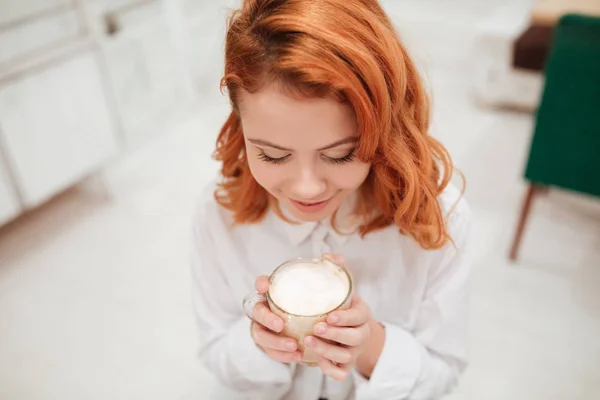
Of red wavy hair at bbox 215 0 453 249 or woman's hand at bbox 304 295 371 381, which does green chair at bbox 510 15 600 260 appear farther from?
woman's hand at bbox 304 295 371 381

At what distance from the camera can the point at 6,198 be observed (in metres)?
2.10

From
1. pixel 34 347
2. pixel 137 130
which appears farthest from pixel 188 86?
pixel 34 347

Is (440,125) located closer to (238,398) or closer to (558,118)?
(558,118)

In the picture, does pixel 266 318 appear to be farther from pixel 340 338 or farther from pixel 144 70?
pixel 144 70

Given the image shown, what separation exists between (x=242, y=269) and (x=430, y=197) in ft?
1.29

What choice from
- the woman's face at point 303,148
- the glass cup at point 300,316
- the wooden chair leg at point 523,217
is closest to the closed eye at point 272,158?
the woman's face at point 303,148

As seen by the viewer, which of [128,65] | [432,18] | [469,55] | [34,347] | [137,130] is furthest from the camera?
[432,18]

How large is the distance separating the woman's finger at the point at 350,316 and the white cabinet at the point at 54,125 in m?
1.77

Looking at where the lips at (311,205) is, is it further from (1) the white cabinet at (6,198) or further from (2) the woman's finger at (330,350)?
(1) the white cabinet at (6,198)

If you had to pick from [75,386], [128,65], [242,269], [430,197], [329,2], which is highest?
[329,2]

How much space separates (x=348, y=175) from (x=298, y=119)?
12 centimetres

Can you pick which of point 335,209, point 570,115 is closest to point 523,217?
point 570,115

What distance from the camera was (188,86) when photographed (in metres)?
3.20

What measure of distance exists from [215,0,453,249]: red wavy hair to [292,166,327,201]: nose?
2.7 inches
